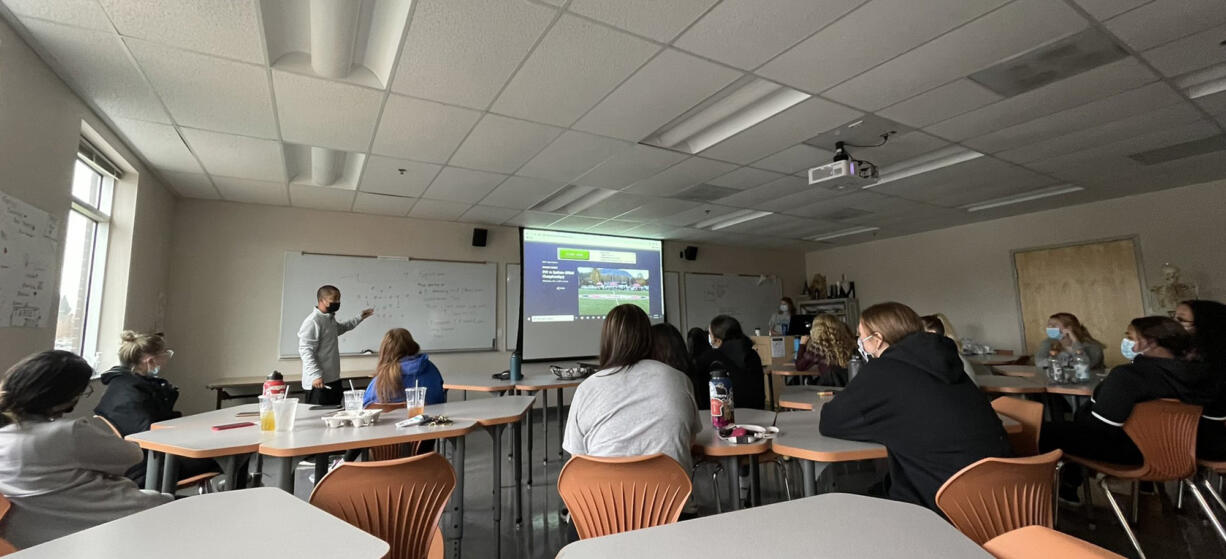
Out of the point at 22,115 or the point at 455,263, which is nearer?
the point at 22,115

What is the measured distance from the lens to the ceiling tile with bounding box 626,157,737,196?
158 inches

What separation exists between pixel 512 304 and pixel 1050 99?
5.39 meters

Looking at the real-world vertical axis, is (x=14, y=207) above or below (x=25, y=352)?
above

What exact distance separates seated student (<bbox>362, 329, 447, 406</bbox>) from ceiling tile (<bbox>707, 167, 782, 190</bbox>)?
297 cm

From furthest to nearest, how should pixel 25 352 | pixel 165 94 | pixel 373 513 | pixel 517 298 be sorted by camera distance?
1. pixel 517 298
2. pixel 165 94
3. pixel 25 352
4. pixel 373 513

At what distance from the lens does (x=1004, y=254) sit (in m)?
6.34

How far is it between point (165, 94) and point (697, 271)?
20.9ft

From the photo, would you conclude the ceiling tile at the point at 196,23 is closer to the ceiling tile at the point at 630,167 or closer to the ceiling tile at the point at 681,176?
the ceiling tile at the point at 630,167

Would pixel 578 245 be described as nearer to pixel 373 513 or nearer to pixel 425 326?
pixel 425 326

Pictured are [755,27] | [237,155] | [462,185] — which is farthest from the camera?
[462,185]

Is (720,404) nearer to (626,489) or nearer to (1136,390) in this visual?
(626,489)

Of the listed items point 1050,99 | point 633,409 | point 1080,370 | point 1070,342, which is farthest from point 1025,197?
point 633,409

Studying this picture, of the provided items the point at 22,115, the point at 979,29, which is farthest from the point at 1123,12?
the point at 22,115

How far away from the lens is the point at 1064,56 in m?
2.51
